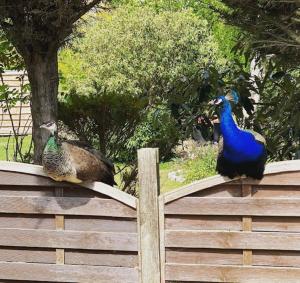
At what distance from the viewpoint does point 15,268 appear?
368 centimetres

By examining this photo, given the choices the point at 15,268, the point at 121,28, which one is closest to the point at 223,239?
the point at 15,268

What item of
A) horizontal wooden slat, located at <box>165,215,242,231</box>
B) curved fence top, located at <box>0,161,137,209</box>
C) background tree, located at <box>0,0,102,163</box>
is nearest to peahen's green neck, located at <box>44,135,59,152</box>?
curved fence top, located at <box>0,161,137,209</box>

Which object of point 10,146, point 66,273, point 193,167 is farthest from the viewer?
point 10,146

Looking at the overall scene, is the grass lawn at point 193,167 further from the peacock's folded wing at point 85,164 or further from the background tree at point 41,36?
the peacock's folded wing at point 85,164

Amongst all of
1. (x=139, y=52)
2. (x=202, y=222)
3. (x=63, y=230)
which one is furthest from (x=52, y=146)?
(x=139, y=52)

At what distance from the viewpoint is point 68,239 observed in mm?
3555

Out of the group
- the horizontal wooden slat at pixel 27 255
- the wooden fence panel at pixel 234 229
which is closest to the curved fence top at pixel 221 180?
the wooden fence panel at pixel 234 229

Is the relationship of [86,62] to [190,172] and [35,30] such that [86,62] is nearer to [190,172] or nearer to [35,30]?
[190,172]

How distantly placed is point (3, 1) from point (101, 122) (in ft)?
5.31

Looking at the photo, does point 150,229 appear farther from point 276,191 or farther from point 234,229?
point 276,191

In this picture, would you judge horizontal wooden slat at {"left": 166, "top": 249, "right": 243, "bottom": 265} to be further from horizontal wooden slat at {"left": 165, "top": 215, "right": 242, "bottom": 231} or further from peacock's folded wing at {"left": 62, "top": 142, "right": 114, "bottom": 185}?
peacock's folded wing at {"left": 62, "top": 142, "right": 114, "bottom": 185}

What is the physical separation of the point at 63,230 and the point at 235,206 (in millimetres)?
1017

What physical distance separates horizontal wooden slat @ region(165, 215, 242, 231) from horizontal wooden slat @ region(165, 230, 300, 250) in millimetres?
29

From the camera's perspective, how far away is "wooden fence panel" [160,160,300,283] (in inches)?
129
